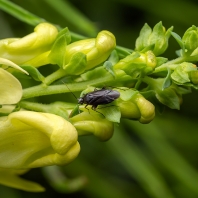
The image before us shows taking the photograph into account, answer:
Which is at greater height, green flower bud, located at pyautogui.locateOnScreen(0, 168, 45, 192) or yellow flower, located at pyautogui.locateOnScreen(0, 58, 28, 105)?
yellow flower, located at pyautogui.locateOnScreen(0, 58, 28, 105)

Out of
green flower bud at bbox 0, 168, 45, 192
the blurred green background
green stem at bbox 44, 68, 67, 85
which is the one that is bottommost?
the blurred green background

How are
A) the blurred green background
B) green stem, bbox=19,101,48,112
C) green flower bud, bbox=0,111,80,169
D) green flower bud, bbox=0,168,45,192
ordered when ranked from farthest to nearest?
the blurred green background < green flower bud, bbox=0,168,45,192 < green stem, bbox=19,101,48,112 < green flower bud, bbox=0,111,80,169

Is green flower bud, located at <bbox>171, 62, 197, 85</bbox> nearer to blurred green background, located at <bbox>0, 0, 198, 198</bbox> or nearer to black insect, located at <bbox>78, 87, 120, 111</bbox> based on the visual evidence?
black insect, located at <bbox>78, 87, 120, 111</bbox>

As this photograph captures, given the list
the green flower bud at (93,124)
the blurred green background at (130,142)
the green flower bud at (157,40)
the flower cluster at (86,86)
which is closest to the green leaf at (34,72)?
the flower cluster at (86,86)

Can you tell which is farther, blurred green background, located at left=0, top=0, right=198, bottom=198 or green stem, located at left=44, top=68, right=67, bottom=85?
blurred green background, located at left=0, top=0, right=198, bottom=198

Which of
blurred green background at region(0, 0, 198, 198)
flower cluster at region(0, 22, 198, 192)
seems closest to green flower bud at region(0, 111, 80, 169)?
flower cluster at region(0, 22, 198, 192)

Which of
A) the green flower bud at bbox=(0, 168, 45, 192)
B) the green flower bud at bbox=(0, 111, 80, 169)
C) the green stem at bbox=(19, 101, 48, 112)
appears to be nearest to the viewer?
the green flower bud at bbox=(0, 111, 80, 169)

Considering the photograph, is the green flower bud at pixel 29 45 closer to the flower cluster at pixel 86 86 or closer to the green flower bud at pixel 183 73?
the flower cluster at pixel 86 86
